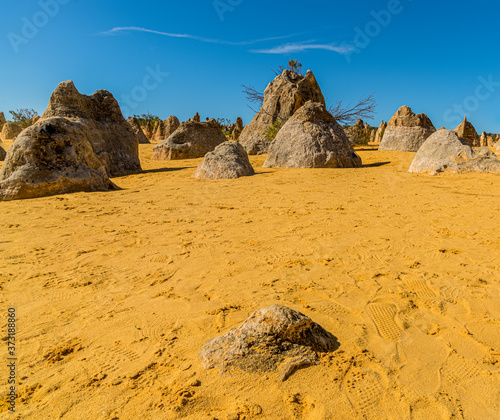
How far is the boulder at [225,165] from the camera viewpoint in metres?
7.35

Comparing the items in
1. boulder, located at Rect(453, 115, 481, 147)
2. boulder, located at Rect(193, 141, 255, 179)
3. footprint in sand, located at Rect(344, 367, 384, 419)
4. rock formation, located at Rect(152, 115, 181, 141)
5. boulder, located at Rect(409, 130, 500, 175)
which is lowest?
footprint in sand, located at Rect(344, 367, 384, 419)

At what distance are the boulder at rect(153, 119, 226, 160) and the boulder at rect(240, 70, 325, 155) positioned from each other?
162cm

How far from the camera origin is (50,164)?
588 centimetres

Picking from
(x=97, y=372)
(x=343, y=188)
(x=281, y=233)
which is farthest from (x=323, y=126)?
(x=97, y=372)

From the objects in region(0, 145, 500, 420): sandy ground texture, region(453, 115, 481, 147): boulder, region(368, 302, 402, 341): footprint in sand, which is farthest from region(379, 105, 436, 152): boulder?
region(368, 302, 402, 341): footprint in sand

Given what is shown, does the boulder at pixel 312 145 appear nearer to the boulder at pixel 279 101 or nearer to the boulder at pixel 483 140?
the boulder at pixel 279 101

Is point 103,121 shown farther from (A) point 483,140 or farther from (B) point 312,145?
(A) point 483,140

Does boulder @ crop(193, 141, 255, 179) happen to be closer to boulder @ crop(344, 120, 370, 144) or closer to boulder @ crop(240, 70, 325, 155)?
boulder @ crop(240, 70, 325, 155)

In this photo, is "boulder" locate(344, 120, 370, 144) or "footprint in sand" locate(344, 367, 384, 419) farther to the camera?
"boulder" locate(344, 120, 370, 144)

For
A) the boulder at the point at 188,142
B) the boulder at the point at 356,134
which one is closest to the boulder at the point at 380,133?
the boulder at the point at 356,134

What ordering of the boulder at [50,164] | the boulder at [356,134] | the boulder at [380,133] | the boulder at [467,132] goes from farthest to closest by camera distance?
the boulder at [380,133]
the boulder at [467,132]
the boulder at [356,134]
the boulder at [50,164]

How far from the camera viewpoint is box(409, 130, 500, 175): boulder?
7051mm

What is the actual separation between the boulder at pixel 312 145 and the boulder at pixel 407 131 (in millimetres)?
5427

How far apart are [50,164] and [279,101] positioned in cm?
1040
